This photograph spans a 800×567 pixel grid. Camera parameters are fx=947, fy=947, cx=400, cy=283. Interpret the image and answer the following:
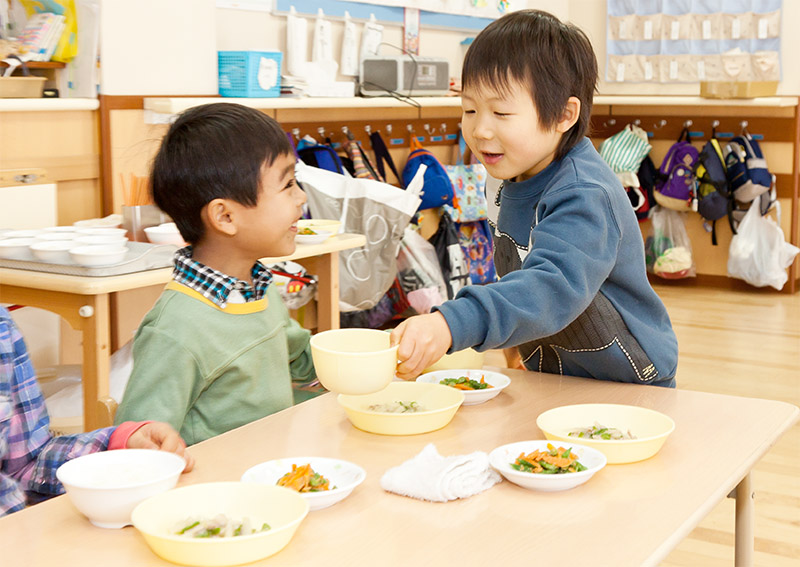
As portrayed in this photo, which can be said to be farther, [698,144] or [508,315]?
[698,144]

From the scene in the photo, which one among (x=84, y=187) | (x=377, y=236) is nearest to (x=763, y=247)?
(x=377, y=236)

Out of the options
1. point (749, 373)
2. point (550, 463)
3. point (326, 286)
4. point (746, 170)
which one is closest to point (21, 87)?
point (326, 286)

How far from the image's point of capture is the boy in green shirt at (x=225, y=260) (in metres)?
1.46

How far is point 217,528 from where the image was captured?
0.95 m

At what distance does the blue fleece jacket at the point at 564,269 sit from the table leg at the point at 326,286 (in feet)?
5.18

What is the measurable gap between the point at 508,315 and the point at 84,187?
2.29m

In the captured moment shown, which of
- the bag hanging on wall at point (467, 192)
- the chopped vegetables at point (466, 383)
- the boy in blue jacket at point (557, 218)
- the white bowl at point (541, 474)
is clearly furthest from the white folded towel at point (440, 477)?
the bag hanging on wall at point (467, 192)

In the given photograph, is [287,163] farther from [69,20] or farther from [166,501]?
[69,20]

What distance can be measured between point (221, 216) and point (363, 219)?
226 centimetres

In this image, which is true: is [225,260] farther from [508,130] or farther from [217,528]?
[217,528]

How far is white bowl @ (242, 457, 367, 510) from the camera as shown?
1.10m

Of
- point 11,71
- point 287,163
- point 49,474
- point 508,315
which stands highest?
point 11,71

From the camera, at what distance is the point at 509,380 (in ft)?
5.02

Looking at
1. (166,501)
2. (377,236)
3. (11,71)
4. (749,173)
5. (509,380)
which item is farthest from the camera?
(749,173)
